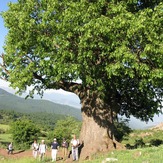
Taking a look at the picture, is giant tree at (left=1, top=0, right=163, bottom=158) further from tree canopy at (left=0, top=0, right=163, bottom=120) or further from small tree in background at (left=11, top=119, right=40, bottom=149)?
small tree in background at (left=11, top=119, right=40, bottom=149)

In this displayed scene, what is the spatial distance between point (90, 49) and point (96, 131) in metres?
7.89

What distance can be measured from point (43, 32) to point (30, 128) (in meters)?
67.0

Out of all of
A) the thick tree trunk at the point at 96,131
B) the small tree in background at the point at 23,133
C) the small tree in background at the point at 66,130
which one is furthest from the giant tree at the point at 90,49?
the small tree in background at the point at 23,133

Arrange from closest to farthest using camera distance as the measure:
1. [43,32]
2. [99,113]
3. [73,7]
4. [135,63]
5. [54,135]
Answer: [135,63] → [73,7] → [43,32] → [99,113] → [54,135]

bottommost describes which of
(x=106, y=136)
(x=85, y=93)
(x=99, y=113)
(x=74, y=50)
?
(x=106, y=136)

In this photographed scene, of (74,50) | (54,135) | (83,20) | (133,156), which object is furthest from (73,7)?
(54,135)

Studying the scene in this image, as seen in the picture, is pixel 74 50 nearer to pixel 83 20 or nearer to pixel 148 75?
pixel 83 20

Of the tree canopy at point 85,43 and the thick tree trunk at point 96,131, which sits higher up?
the tree canopy at point 85,43

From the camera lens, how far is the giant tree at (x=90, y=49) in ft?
58.3

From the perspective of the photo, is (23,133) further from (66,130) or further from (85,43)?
(85,43)

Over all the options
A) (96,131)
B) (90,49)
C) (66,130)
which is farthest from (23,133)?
(90,49)

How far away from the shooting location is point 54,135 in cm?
8394

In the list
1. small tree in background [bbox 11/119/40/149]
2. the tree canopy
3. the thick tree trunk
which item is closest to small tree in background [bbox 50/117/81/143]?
small tree in background [bbox 11/119/40/149]

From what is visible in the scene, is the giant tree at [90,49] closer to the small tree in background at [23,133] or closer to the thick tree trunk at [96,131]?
the thick tree trunk at [96,131]
